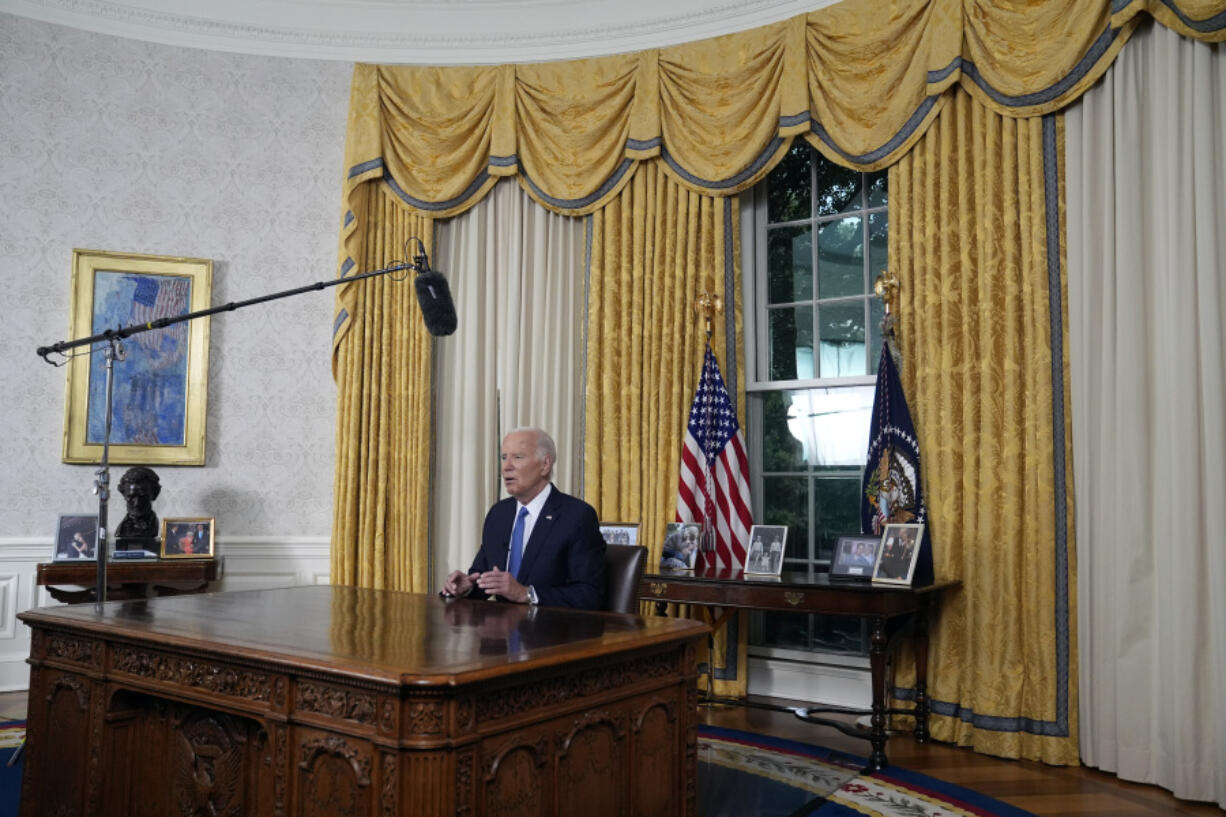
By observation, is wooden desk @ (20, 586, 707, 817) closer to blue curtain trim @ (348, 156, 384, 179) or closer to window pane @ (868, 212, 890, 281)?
window pane @ (868, 212, 890, 281)

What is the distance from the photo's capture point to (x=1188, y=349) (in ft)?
13.1

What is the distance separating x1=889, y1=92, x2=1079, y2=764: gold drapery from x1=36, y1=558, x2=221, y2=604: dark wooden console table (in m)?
3.80

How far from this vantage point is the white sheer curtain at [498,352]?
6129 millimetres

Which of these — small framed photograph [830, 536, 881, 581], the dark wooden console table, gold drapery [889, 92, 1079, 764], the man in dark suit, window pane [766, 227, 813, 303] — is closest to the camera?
the man in dark suit

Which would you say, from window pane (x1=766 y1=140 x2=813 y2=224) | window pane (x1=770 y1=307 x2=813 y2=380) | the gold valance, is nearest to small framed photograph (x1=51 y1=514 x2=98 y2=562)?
the gold valance

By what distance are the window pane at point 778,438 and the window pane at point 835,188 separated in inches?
42.8

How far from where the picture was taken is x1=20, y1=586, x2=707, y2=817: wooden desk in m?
2.21

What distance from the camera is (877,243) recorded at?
5.50 meters

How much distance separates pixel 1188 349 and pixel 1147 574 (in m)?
0.94

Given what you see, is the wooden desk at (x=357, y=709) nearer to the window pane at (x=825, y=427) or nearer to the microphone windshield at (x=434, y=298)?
the microphone windshield at (x=434, y=298)

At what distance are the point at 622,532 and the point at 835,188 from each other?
229 cm

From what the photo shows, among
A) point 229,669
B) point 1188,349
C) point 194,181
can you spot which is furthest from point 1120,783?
point 194,181

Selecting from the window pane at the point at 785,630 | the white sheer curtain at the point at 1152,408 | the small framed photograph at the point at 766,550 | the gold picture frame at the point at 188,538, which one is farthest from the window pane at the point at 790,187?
the gold picture frame at the point at 188,538

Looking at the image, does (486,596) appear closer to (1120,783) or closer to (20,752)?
(20,752)
